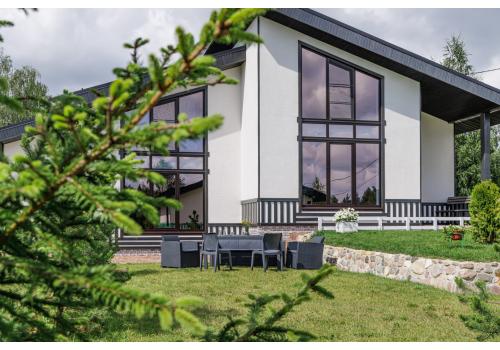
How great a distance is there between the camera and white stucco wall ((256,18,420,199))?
16.2 meters

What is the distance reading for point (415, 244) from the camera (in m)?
11.6

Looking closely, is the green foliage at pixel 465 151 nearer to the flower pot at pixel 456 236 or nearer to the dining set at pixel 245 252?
the dining set at pixel 245 252

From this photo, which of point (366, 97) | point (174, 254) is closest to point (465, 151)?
point (366, 97)

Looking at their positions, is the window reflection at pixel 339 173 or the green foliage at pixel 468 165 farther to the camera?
the green foliage at pixel 468 165

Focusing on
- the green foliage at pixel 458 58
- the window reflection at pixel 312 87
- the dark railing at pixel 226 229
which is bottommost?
the dark railing at pixel 226 229

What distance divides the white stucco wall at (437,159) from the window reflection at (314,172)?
14.3ft

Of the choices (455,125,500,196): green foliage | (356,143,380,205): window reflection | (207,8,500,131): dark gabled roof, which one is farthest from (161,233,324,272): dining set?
(455,125,500,196): green foliage

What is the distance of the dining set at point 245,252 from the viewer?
1306 centimetres

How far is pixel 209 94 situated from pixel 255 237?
5606mm

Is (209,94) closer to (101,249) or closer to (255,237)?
(255,237)

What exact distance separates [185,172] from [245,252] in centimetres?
400

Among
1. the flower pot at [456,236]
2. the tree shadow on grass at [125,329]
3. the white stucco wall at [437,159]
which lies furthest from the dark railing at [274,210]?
the tree shadow on grass at [125,329]

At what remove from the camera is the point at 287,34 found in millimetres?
16547

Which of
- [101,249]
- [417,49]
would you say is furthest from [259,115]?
[417,49]
